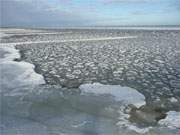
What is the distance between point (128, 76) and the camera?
11.2 m

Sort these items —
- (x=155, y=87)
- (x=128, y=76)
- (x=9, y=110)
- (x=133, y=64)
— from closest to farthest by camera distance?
(x=9, y=110), (x=155, y=87), (x=128, y=76), (x=133, y=64)

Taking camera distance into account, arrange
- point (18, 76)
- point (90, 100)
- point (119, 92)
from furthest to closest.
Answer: point (18, 76), point (119, 92), point (90, 100)

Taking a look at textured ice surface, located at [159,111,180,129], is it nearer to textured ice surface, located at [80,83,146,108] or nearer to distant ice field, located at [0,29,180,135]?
distant ice field, located at [0,29,180,135]

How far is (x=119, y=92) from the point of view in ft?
29.6

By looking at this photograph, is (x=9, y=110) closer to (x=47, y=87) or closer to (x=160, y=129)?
(x=47, y=87)

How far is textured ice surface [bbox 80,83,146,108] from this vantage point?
8195 mm

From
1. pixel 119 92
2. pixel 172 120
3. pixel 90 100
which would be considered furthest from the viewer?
pixel 119 92

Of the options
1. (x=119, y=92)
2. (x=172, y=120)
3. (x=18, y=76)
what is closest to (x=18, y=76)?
(x=18, y=76)

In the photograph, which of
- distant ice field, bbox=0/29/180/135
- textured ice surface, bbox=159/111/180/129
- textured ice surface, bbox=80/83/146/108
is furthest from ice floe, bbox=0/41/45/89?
textured ice surface, bbox=159/111/180/129

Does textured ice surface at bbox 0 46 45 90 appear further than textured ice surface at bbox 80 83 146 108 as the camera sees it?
Yes

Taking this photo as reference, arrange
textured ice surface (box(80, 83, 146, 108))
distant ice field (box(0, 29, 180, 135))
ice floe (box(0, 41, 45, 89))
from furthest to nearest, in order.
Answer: ice floe (box(0, 41, 45, 89)), textured ice surface (box(80, 83, 146, 108)), distant ice field (box(0, 29, 180, 135))

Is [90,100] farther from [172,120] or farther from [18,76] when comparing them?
[18,76]

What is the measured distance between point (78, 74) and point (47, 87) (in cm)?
226

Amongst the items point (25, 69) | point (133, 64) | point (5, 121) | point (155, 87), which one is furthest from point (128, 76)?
point (5, 121)
